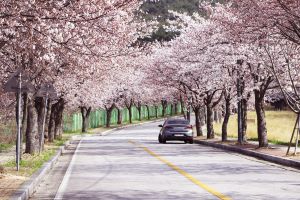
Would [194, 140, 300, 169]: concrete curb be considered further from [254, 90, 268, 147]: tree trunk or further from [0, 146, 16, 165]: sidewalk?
[0, 146, 16, 165]: sidewalk

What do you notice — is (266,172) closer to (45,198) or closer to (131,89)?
(45,198)

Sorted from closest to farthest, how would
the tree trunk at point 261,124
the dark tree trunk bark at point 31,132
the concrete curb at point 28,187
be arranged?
1. the concrete curb at point 28,187
2. the dark tree trunk bark at point 31,132
3. the tree trunk at point 261,124

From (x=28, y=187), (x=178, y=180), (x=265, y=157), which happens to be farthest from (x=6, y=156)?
(x=28, y=187)

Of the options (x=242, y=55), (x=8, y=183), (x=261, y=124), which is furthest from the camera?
(x=242, y=55)

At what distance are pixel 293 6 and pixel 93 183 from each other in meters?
7.54

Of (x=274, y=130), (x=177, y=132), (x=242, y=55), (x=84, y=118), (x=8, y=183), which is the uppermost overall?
(x=242, y=55)

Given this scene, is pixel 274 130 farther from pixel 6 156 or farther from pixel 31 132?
pixel 6 156

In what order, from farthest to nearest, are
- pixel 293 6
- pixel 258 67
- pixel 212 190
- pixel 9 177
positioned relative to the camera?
pixel 258 67 < pixel 293 6 < pixel 9 177 < pixel 212 190

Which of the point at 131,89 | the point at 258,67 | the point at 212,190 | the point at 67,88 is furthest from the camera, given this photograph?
the point at 131,89

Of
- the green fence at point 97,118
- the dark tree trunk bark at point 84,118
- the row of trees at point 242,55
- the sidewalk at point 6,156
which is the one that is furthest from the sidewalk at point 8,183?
the green fence at point 97,118

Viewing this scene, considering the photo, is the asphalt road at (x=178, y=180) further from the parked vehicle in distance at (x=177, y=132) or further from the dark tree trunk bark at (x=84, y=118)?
the dark tree trunk bark at (x=84, y=118)

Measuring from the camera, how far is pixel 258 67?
98.7 feet

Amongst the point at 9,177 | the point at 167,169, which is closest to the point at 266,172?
the point at 167,169

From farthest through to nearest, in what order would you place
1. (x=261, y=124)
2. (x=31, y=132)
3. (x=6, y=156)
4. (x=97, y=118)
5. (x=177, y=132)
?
1. (x=97, y=118)
2. (x=177, y=132)
3. (x=261, y=124)
4. (x=31, y=132)
5. (x=6, y=156)
